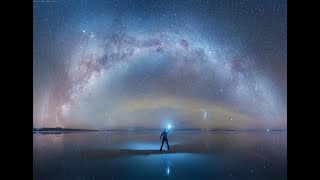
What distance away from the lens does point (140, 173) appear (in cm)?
741

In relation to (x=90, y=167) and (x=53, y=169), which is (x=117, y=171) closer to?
(x=90, y=167)
